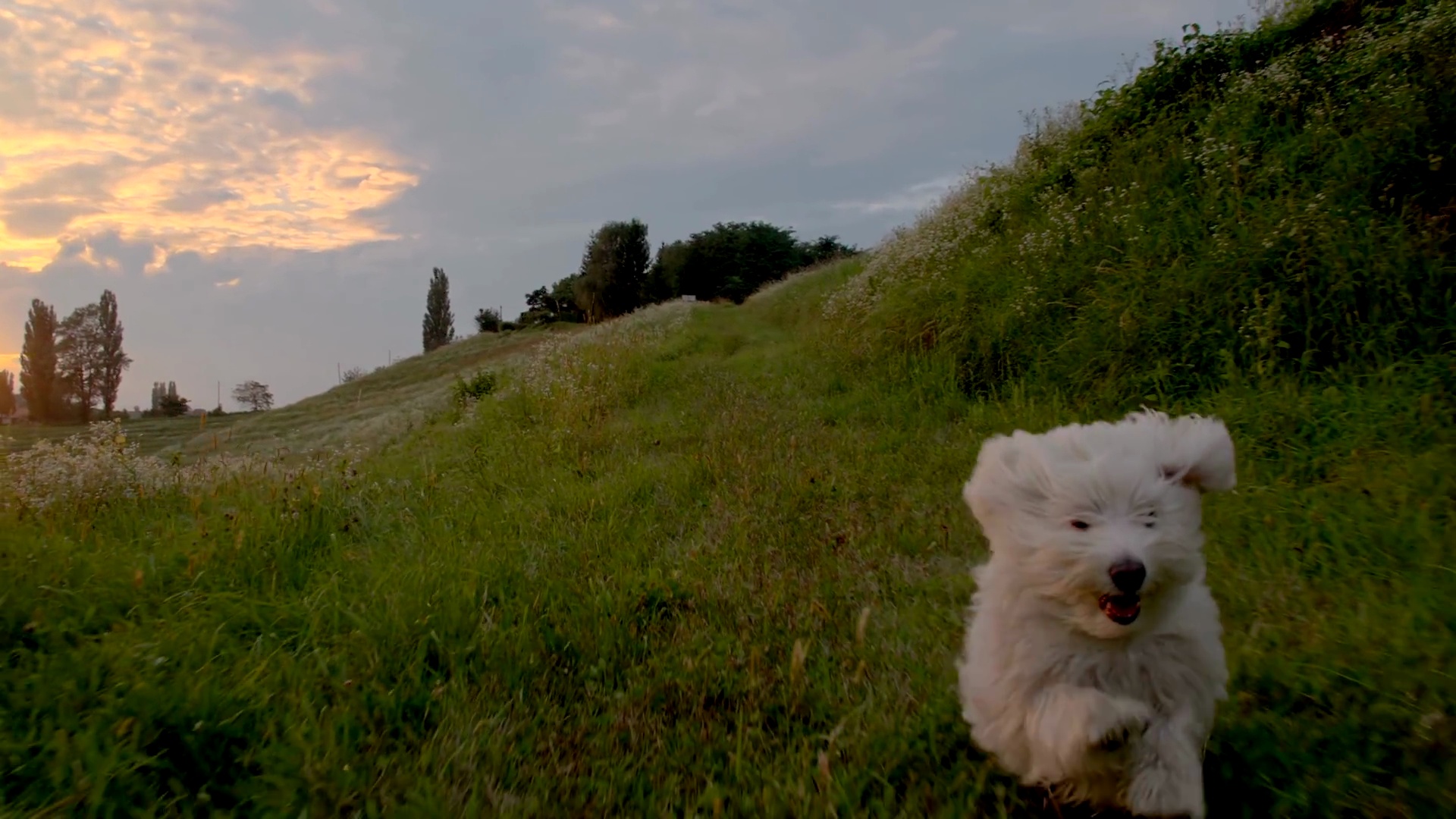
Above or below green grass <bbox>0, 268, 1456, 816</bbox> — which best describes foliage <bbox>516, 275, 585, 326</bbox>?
above

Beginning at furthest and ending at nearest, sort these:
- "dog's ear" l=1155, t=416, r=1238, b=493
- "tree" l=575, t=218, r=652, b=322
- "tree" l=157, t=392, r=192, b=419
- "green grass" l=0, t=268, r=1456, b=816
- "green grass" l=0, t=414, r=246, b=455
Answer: "tree" l=575, t=218, r=652, b=322 → "tree" l=157, t=392, r=192, b=419 → "green grass" l=0, t=414, r=246, b=455 → "green grass" l=0, t=268, r=1456, b=816 → "dog's ear" l=1155, t=416, r=1238, b=493

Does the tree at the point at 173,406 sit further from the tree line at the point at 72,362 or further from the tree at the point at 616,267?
the tree at the point at 616,267

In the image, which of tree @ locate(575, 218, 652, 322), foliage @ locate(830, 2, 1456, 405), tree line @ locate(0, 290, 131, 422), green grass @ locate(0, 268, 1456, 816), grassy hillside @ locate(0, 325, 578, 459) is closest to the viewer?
green grass @ locate(0, 268, 1456, 816)

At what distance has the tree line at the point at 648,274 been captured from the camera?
4491 cm

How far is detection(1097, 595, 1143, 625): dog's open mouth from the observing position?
6.91 feet

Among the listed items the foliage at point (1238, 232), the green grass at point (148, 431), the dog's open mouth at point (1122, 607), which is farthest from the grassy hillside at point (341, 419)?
the foliage at point (1238, 232)

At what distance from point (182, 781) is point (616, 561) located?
89.2 inches

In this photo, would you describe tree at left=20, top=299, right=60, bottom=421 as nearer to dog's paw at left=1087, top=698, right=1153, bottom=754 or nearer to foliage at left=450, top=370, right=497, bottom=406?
foliage at left=450, top=370, right=497, bottom=406

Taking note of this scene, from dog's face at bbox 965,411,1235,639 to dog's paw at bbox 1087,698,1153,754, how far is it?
0.19 m

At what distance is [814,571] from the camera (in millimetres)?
4301

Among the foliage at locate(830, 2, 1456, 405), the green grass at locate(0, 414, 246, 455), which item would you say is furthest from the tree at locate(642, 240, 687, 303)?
the foliage at locate(830, 2, 1456, 405)

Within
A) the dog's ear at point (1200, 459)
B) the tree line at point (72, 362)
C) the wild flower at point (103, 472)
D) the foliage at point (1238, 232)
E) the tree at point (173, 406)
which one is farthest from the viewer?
the tree at point (173, 406)

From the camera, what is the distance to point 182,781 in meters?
2.57

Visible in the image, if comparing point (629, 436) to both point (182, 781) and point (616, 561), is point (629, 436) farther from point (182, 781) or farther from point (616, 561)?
point (182, 781)
